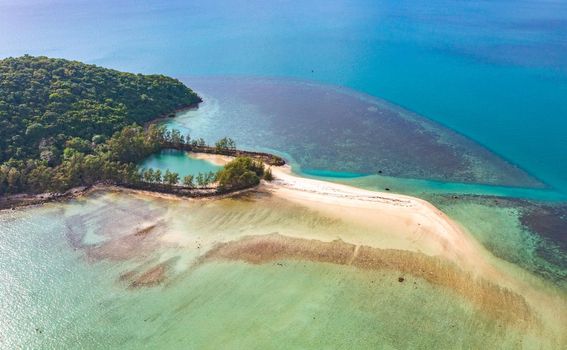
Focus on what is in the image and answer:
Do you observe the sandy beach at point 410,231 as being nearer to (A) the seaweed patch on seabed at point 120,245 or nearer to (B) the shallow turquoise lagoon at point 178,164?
(B) the shallow turquoise lagoon at point 178,164

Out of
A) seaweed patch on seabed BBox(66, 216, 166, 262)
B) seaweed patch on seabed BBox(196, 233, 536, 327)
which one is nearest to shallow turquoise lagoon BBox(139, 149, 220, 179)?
seaweed patch on seabed BBox(66, 216, 166, 262)

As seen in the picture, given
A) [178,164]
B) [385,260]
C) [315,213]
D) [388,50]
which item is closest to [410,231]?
[385,260]

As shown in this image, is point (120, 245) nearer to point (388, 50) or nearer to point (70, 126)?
point (70, 126)

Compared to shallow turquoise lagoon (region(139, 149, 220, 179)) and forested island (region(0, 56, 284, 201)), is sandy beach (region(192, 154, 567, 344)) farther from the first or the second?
shallow turquoise lagoon (region(139, 149, 220, 179))

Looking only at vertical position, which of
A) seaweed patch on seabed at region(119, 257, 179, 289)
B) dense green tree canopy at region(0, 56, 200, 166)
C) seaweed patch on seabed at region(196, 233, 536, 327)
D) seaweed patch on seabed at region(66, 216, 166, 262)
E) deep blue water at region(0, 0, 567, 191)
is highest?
deep blue water at region(0, 0, 567, 191)

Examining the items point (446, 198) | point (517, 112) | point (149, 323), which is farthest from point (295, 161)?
point (517, 112)

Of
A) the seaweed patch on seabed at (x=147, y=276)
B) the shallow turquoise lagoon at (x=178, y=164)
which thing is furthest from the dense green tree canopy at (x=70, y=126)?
the seaweed patch on seabed at (x=147, y=276)
